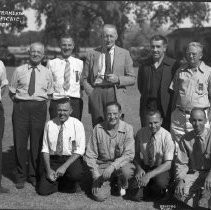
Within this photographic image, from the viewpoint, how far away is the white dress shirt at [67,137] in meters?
6.05

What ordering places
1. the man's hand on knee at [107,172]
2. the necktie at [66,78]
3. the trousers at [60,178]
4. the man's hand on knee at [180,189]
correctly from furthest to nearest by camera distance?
1. the necktie at [66,78]
2. the trousers at [60,178]
3. the man's hand on knee at [107,172]
4. the man's hand on knee at [180,189]

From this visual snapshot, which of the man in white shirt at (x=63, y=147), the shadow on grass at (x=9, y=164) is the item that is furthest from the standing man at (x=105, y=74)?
the shadow on grass at (x=9, y=164)

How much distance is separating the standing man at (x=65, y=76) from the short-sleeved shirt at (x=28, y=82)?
248 millimetres

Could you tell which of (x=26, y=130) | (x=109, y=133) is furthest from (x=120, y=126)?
(x=26, y=130)

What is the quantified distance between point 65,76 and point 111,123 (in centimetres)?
110

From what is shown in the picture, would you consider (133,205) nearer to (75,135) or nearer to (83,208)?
(83,208)

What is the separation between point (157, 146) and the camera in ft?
18.8

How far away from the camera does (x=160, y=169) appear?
5.58 meters

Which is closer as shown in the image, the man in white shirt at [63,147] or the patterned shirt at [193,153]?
the patterned shirt at [193,153]

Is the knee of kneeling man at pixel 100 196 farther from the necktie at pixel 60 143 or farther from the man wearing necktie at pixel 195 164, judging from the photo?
the man wearing necktie at pixel 195 164

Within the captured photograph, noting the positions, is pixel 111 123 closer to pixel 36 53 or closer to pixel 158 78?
pixel 158 78

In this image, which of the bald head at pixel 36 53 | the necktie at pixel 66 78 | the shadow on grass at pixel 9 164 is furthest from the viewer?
the shadow on grass at pixel 9 164

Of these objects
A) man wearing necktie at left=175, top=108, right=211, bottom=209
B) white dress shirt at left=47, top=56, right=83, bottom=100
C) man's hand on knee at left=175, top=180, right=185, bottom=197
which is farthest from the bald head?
man's hand on knee at left=175, top=180, right=185, bottom=197

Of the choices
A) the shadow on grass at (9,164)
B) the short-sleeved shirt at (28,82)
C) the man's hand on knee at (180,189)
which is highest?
the short-sleeved shirt at (28,82)
